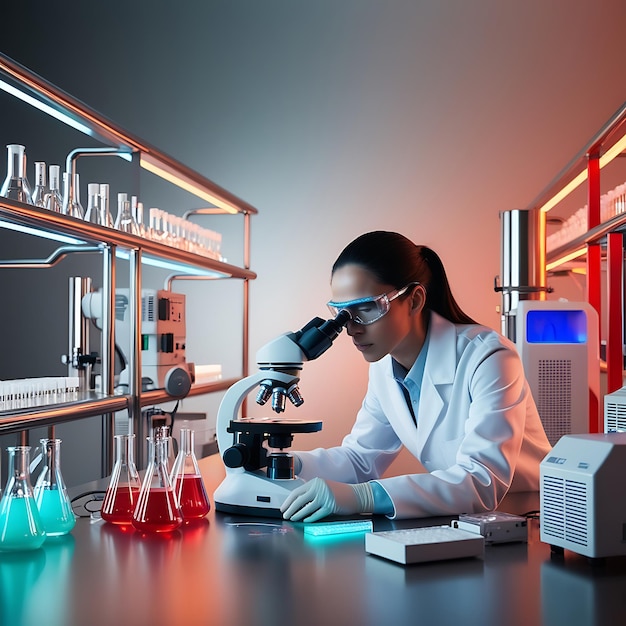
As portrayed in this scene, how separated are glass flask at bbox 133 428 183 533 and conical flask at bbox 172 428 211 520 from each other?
0.05m

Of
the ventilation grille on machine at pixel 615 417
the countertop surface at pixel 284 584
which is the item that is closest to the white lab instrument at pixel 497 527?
the countertop surface at pixel 284 584

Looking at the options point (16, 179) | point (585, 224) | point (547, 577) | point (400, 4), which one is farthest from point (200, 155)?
point (547, 577)

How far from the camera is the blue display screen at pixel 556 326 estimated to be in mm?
3592

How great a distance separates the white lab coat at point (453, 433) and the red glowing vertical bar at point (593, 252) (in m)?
1.60

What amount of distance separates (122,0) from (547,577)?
235 inches

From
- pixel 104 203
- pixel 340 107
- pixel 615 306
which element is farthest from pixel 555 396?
pixel 340 107

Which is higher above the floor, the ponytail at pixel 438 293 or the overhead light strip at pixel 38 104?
the overhead light strip at pixel 38 104

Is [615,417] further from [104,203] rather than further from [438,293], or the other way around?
[104,203]

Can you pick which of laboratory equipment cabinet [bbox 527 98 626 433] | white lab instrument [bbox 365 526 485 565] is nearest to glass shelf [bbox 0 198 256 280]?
white lab instrument [bbox 365 526 485 565]

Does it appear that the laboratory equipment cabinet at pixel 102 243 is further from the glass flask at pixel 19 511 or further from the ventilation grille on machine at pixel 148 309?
the glass flask at pixel 19 511

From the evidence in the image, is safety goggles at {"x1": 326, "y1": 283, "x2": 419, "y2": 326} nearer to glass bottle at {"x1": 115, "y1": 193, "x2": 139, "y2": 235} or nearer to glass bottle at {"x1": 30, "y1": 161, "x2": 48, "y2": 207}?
glass bottle at {"x1": 30, "y1": 161, "x2": 48, "y2": 207}

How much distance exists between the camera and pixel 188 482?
1676 millimetres

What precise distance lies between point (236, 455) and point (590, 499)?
0.77 m

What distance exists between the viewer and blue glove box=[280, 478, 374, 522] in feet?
5.42
